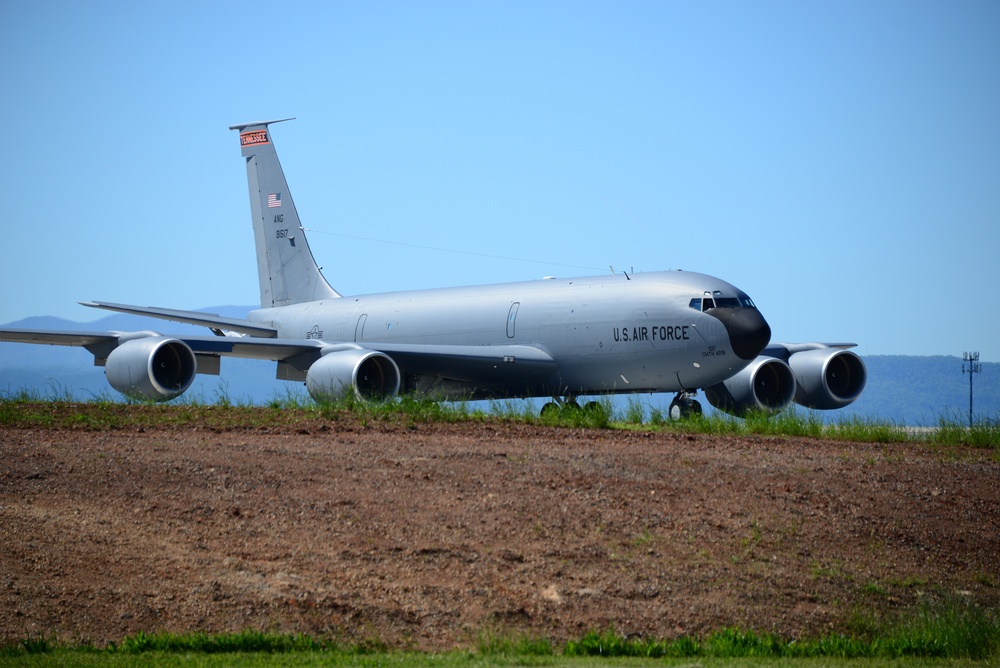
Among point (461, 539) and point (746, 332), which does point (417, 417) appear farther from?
point (746, 332)

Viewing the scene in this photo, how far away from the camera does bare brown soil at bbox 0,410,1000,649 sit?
805 cm

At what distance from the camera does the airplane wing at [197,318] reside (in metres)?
26.4

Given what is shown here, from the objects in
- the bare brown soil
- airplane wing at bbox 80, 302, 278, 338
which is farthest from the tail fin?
the bare brown soil

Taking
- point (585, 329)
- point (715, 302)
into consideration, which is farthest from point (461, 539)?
point (585, 329)

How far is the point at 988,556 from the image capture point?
10.2 meters

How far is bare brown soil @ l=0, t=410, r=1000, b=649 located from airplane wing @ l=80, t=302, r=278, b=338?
45.9ft

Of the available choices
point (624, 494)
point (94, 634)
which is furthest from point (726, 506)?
point (94, 634)

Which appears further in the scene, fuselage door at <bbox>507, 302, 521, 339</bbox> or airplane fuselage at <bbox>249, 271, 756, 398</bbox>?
fuselage door at <bbox>507, 302, 521, 339</bbox>

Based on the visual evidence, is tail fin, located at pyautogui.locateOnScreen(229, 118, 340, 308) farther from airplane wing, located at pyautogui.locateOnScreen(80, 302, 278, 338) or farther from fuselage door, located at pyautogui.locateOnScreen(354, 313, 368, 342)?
fuselage door, located at pyautogui.locateOnScreen(354, 313, 368, 342)

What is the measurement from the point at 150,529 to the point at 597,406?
969 centimetres

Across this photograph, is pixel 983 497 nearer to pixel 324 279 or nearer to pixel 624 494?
pixel 624 494

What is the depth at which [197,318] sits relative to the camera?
28.0 meters

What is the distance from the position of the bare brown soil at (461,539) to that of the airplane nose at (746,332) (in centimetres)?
778

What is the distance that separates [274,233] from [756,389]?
610 inches
